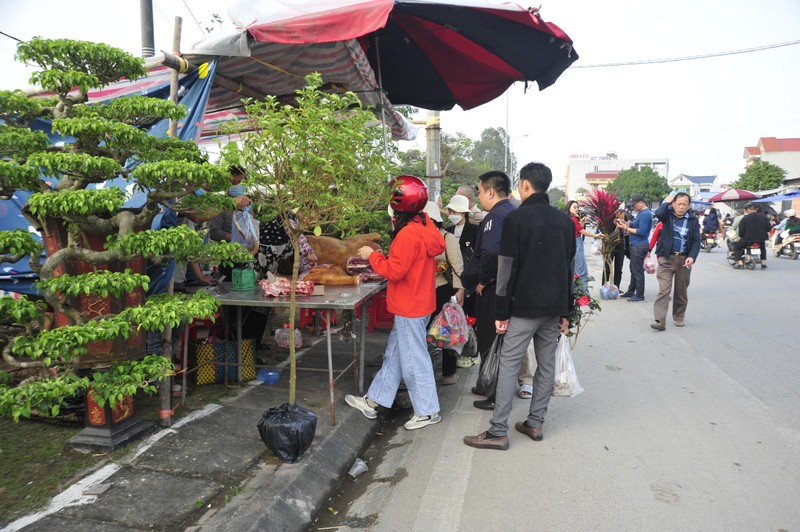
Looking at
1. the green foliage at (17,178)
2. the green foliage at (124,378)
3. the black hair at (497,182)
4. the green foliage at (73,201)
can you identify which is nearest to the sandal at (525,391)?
the black hair at (497,182)

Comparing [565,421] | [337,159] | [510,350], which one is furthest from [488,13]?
[565,421]

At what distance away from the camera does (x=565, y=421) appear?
164 inches

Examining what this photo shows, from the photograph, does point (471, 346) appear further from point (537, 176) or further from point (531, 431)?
point (537, 176)

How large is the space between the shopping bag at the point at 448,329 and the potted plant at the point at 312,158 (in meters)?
1.55

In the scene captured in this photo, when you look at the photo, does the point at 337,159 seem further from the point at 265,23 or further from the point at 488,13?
the point at 488,13

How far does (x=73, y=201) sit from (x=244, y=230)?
88.2 inches

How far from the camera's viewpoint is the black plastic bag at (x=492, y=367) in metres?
4.45

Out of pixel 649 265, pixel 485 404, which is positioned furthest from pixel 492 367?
pixel 649 265

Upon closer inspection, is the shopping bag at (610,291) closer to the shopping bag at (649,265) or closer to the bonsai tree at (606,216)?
the bonsai tree at (606,216)

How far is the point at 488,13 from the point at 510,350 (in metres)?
2.83

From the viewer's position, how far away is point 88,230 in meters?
2.97

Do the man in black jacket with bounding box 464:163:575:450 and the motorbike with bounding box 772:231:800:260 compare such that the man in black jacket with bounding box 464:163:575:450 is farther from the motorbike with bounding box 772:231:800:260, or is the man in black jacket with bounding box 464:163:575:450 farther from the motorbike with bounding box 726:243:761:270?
the motorbike with bounding box 772:231:800:260

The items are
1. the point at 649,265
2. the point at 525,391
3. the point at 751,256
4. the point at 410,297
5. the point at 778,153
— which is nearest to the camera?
the point at 410,297

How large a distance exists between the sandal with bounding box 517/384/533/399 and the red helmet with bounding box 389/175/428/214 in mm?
2032
